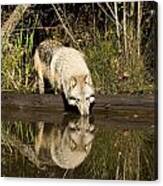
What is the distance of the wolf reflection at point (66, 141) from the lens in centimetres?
214

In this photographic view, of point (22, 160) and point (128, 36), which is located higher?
point (128, 36)

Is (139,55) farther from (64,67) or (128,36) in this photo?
(64,67)

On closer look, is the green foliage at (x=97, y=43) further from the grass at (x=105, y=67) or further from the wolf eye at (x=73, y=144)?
the wolf eye at (x=73, y=144)

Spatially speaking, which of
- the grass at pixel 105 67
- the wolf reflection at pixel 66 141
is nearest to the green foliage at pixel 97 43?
the grass at pixel 105 67

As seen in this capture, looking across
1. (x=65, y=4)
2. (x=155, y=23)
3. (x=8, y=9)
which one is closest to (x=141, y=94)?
(x=155, y=23)

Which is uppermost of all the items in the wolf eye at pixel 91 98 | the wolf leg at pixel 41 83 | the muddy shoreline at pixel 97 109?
the wolf leg at pixel 41 83

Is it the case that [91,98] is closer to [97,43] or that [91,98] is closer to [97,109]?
[97,109]

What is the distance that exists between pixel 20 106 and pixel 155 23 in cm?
54

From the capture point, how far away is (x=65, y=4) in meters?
2.17

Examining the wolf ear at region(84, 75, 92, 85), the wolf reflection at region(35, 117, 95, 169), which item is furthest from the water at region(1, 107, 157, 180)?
the wolf ear at region(84, 75, 92, 85)

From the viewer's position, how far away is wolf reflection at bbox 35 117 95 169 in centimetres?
214

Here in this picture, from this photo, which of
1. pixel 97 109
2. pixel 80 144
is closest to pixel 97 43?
pixel 97 109

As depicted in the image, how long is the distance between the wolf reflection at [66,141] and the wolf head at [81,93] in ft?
0.14

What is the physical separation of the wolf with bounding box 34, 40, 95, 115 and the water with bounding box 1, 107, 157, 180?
58 mm
